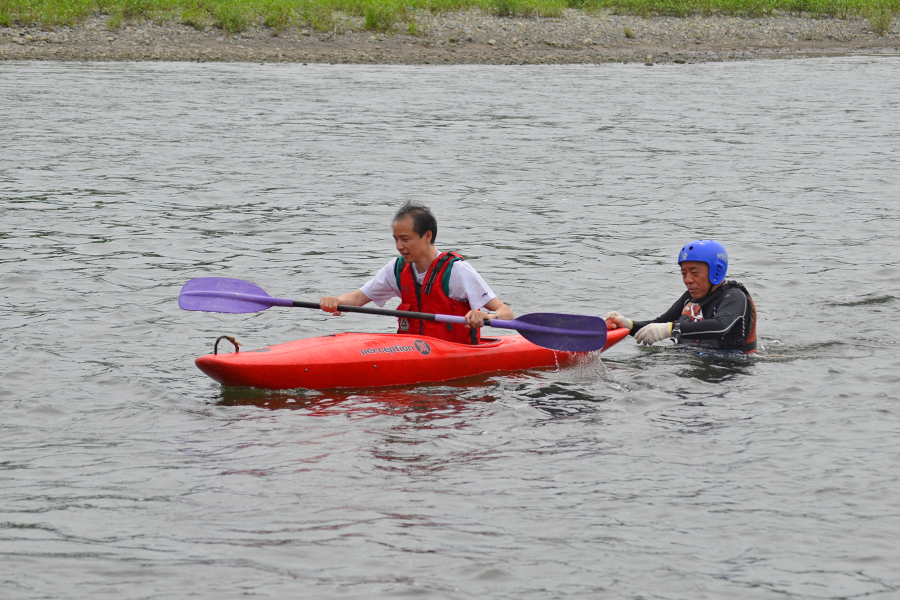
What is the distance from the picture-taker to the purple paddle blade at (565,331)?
643cm

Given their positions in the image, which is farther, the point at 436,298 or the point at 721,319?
the point at 721,319

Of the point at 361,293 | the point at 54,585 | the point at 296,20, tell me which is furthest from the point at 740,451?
the point at 296,20

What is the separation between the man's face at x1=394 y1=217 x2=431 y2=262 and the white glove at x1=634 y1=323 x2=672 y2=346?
1.50 m

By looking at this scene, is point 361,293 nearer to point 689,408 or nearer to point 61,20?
point 689,408

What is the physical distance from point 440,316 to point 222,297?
1.51 meters

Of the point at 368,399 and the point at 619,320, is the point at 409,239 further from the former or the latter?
the point at 619,320

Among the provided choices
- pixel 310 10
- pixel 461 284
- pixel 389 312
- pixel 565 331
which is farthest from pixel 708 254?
pixel 310 10

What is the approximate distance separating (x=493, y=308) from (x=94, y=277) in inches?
162

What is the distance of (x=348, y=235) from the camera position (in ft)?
35.2

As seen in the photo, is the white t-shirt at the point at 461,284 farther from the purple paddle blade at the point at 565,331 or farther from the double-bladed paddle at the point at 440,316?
the purple paddle blade at the point at 565,331

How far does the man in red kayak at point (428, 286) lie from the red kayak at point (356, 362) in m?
0.18

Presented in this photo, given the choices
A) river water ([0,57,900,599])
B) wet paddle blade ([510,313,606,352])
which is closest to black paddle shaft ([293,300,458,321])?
river water ([0,57,900,599])

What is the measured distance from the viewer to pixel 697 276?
6734mm

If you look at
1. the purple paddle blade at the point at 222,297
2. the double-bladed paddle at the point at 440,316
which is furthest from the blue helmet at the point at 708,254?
the purple paddle blade at the point at 222,297
